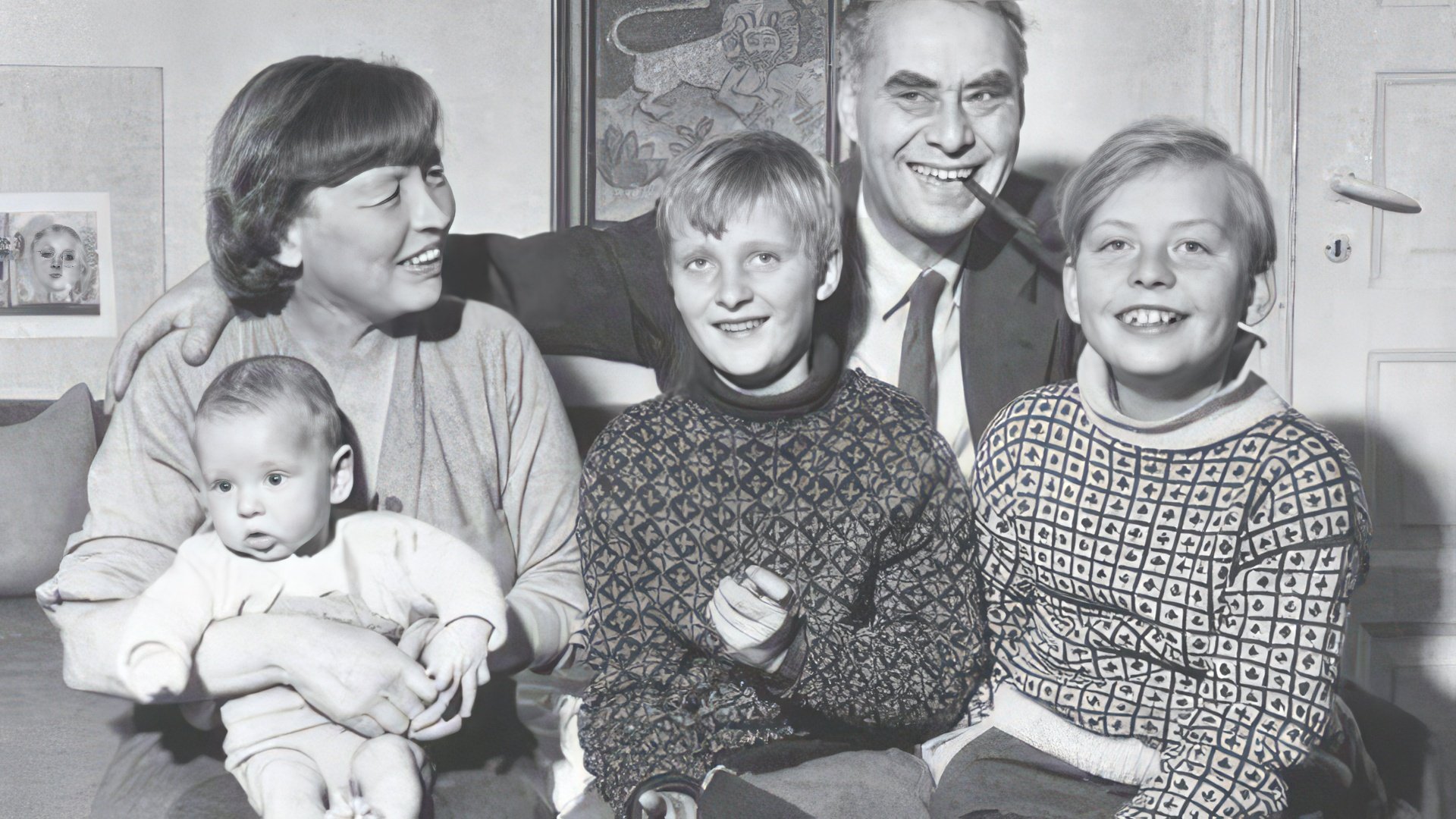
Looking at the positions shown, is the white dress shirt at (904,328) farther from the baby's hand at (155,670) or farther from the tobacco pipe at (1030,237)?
the baby's hand at (155,670)

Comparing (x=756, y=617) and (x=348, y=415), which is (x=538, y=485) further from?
(x=756, y=617)

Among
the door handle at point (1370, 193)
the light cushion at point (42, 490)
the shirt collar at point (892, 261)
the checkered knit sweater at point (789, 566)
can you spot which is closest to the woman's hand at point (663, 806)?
the checkered knit sweater at point (789, 566)

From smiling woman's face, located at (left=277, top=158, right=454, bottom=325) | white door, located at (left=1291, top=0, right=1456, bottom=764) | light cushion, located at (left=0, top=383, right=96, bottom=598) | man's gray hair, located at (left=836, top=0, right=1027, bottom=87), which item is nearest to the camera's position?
smiling woman's face, located at (left=277, top=158, right=454, bottom=325)

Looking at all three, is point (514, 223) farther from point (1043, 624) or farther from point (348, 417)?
point (1043, 624)

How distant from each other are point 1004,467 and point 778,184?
1.89 ft

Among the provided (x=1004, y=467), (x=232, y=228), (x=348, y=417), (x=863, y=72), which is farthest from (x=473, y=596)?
(x=863, y=72)

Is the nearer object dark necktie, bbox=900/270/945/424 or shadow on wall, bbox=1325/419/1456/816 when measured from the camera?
dark necktie, bbox=900/270/945/424

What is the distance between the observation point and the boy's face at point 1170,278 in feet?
6.04

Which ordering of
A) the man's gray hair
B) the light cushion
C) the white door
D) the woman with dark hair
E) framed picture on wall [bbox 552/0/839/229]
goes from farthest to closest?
the white door < framed picture on wall [bbox 552/0/839/229] < the light cushion < the man's gray hair < the woman with dark hair

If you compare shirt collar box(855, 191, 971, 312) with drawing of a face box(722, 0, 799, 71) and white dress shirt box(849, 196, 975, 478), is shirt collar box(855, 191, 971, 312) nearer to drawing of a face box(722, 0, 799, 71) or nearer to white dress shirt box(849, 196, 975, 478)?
white dress shirt box(849, 196, 975, 478)

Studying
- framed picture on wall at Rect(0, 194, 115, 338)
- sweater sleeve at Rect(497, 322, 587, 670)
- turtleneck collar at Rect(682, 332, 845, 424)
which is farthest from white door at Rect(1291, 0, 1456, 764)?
framed picture on wall at Rect(0, 194, 115, 338)

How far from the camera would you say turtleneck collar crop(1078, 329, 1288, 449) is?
185 centimetres

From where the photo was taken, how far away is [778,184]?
194 cm

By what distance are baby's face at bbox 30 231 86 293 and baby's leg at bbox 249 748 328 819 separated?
1047mm
